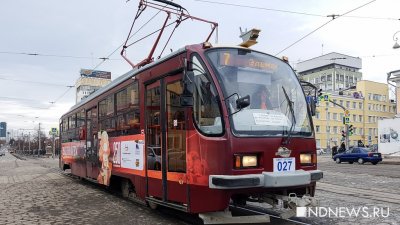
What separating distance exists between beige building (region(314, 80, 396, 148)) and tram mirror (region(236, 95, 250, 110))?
77.2m

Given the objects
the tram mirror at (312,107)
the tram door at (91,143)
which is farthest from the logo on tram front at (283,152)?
the tram door at (91,143)

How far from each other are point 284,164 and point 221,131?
1198mm

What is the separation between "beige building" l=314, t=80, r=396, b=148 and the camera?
277ft

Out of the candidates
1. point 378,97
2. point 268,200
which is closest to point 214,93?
point 268,200

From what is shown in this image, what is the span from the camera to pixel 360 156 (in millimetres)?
32156

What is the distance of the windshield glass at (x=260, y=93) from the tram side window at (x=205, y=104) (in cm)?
19

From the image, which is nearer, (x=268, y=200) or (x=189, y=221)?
(x=268, y=200)

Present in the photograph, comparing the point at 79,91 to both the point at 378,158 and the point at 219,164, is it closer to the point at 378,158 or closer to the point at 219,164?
the point at 378,158

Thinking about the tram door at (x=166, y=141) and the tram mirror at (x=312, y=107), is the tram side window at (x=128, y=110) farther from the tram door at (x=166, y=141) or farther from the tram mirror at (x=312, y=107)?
the tram mirror at (x=312, y=107)

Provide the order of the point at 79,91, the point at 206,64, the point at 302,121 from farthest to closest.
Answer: the point at 79,91 → the point at 302,121 → the point at 206,64

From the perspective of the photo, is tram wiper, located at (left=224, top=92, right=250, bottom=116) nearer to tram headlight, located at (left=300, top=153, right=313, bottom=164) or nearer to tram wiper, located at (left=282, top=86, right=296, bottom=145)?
tram wiper, located at (left=282, top=86, right=296, bottom=145)

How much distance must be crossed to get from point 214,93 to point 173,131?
4.05 feet

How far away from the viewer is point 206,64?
6.73m

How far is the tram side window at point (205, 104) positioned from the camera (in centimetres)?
647
